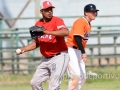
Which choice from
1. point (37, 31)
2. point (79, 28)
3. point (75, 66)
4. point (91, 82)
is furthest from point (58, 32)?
point (91, 82)

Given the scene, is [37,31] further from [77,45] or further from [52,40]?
[77,45]

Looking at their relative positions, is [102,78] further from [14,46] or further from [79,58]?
[79,58]

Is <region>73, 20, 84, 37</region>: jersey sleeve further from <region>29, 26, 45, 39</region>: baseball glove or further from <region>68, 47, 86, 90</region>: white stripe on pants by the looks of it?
<region>29, 26, 45, 39</region>: baseball glove

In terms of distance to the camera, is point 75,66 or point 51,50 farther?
point 75,66

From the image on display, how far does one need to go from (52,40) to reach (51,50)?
189 mm

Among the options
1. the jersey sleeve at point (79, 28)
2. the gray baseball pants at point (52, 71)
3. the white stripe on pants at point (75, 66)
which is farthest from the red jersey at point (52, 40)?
the white stripe on pants at point (75, 66)

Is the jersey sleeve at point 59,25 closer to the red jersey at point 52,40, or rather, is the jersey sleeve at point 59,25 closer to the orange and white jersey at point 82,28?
the red jersey at point 52,40

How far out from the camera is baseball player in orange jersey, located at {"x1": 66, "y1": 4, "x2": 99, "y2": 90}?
31.0 ft

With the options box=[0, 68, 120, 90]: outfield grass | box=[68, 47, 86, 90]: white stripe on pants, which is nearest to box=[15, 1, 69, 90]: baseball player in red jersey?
box=[68, 47, 86, 90]: white stripe on pants

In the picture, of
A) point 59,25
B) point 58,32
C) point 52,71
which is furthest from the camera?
point 52,71

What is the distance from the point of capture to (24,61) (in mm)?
14883

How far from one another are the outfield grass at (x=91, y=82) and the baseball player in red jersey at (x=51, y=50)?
11.1ft

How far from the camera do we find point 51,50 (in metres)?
8.77

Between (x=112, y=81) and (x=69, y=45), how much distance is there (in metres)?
3.64
